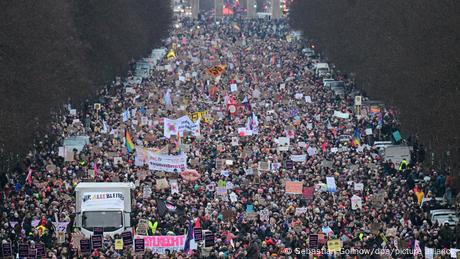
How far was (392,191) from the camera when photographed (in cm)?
4762

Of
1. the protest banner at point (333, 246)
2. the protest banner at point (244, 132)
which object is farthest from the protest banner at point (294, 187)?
the protest banner at point (244, 132)

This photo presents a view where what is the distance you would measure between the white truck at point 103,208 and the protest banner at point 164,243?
2.46 m

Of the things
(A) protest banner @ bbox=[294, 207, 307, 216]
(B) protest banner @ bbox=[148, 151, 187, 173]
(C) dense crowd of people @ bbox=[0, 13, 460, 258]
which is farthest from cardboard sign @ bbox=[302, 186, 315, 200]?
(B) protest banner @ bbox=[148, 151, 187, 173]

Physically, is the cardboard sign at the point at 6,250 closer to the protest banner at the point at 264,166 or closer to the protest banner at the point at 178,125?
the protest banner at the point at 264,166

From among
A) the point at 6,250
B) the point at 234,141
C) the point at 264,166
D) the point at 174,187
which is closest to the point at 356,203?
the point at 174,187

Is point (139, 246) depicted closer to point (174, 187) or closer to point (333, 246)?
point (333, 246)

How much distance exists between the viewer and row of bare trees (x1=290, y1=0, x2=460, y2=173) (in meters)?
50.9

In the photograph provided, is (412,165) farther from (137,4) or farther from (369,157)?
(137,4)

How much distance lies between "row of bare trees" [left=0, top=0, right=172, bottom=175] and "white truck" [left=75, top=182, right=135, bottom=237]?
17.5ft

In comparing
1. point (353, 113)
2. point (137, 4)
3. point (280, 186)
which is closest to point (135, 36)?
point (137, 4)

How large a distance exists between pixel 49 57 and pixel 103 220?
18456mm

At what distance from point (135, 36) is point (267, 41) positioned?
3768 centimetres

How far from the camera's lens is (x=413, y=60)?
6009cm

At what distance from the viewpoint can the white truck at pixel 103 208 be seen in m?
41.6
